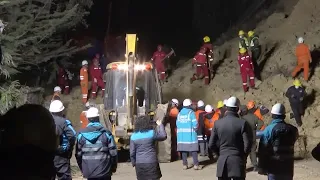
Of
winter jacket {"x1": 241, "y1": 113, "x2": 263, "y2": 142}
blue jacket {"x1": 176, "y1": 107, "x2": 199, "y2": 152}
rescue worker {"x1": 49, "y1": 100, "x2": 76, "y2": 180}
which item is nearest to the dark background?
blue jacket {"x1": 176, "y1": 107, "x2": 199, "y2": 152}

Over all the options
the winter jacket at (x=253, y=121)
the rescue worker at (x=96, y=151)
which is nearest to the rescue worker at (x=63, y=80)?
the winter jacket at (x=253, y=121)

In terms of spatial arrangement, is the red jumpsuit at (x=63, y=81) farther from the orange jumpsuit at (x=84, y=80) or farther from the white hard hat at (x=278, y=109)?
the white hard hat at (x=278, y=109)

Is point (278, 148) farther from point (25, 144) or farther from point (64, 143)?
point (25, 144)

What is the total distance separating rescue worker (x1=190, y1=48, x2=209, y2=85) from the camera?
22250 mm

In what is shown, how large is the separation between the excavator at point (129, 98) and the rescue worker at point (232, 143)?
17.8 ft

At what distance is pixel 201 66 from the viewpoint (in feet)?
74.7

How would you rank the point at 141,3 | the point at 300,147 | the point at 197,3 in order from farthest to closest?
the point at 141,3, the point at 197,3, the point at 300,147

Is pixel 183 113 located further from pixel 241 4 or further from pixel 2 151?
pixel 241 4

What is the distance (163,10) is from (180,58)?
33.9 feet

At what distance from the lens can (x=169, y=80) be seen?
2492 cm

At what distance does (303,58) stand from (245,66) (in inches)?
87.6

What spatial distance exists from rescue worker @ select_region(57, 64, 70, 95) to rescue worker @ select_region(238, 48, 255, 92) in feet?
27.3

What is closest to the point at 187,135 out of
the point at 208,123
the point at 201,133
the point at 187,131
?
the point at 187,131

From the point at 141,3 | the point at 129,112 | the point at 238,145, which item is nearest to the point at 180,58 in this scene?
the point at 141,3
